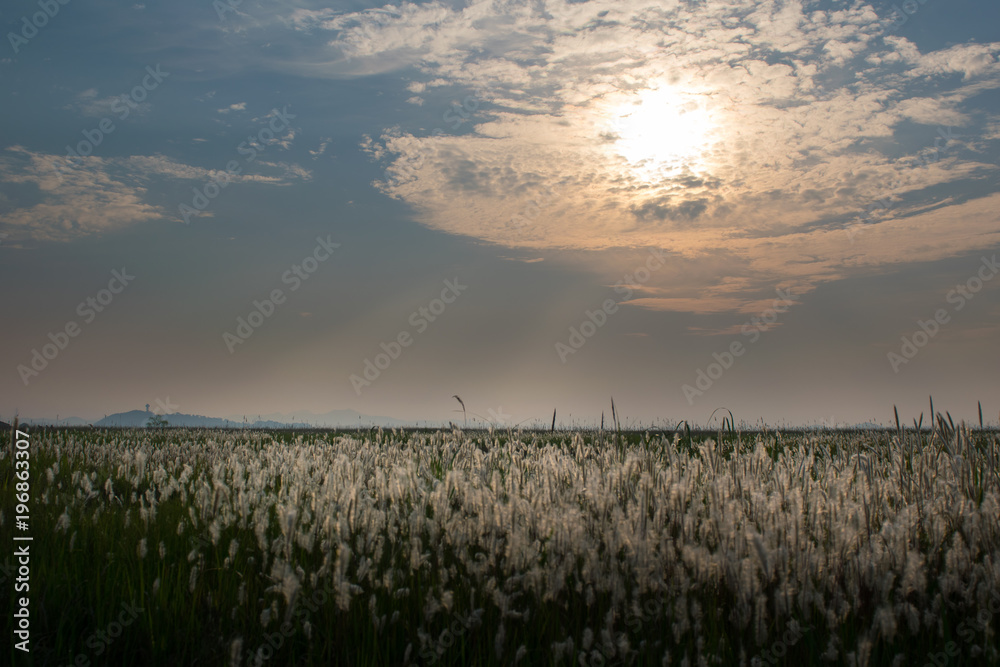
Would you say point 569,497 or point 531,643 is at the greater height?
point 569,497

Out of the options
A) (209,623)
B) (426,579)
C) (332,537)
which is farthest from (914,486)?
(209,623)

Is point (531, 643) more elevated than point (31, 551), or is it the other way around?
point (31, 551)

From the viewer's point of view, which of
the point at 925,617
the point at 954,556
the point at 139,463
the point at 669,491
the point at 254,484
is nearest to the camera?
the point at 925,617

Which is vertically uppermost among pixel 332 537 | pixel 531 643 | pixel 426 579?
pixel 332 537

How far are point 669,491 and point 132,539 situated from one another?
3568 millimetres

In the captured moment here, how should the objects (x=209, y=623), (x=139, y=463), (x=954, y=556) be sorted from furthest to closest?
1. (x=139, y=463)
2. (x=954, y=556)
3. (x=209, y=623)

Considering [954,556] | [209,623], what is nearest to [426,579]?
[209,623]

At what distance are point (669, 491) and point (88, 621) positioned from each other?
3.37m

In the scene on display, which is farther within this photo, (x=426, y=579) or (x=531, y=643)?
(x=426, y=579)

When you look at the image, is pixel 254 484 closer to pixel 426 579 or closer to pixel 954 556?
pixel 426 579

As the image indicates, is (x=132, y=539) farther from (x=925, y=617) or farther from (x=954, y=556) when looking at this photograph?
(x=954, y=556)

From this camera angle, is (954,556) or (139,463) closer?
(954,556)

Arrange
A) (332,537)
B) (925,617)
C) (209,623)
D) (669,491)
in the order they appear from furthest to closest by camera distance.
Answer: (669,491) < (332,537) < (209,623) < (925,617)

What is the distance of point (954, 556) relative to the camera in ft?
10.2
